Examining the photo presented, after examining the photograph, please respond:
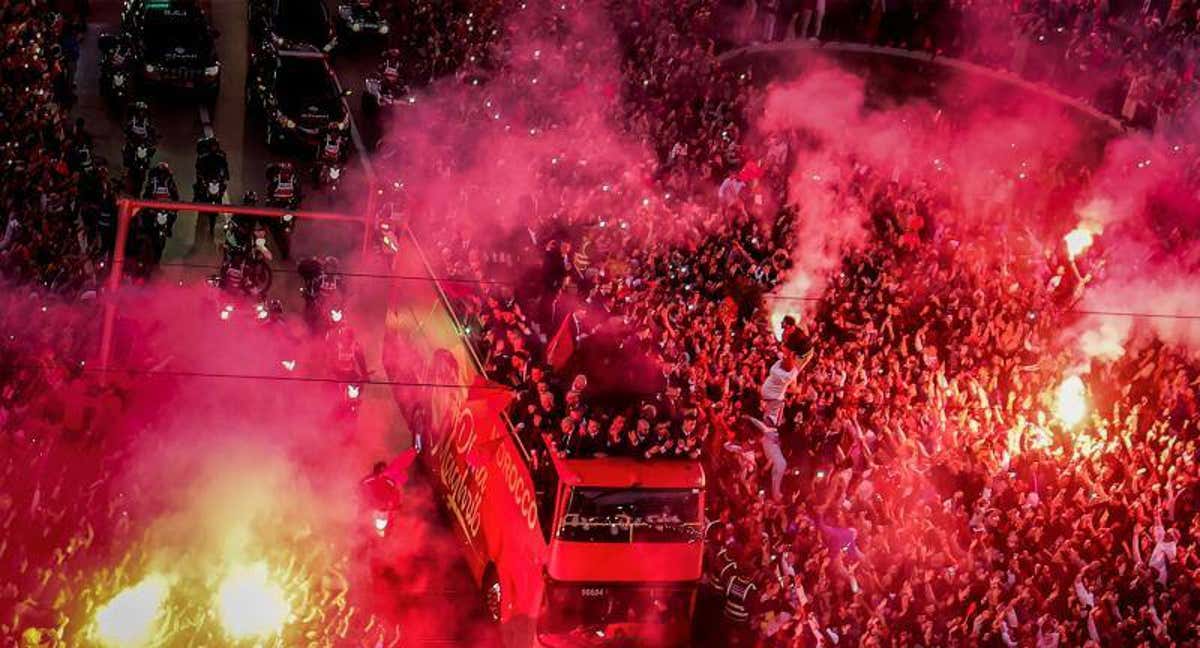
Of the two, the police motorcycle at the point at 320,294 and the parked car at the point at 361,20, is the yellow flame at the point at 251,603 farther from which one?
the parked car at the point at 361,20

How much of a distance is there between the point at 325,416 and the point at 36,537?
500 centimetres

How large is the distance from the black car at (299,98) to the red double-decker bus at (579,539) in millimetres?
7479

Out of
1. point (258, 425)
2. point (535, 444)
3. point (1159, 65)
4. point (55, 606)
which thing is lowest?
point (258, 425)

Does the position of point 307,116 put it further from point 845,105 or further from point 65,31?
point 845,105

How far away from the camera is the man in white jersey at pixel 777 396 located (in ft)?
49.0

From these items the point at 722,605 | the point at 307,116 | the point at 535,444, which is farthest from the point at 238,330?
the point at 722,605

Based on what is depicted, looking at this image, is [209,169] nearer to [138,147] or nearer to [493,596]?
[138,147]

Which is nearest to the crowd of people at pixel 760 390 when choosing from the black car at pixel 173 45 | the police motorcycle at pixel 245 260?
the black car at pixel 173 45

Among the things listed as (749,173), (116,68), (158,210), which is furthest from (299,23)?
(749,173)

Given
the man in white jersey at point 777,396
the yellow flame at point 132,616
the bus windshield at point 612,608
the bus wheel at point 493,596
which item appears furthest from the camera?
the man in white jersey at point 777,396

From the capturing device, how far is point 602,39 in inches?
861

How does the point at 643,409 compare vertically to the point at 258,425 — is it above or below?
above

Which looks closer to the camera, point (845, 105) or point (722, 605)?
point (722, 605)

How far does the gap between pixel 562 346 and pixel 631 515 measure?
1.97 metres
